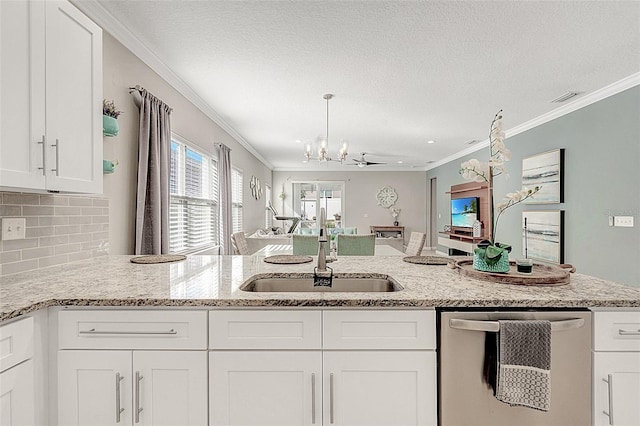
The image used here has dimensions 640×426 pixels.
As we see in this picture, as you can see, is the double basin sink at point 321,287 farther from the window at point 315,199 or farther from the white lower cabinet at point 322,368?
the window at point 315,199

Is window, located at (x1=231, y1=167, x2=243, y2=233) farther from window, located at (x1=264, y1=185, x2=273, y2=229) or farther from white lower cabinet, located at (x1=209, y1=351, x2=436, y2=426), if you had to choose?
white lower cabinet, located at (x1=209, y1=351, x2=436, y2=426)

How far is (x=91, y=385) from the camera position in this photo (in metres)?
1.21

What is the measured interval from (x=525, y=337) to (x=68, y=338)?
66.5 inches

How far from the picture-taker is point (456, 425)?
3.97 ft

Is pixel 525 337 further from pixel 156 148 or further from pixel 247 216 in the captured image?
pixel 247 216

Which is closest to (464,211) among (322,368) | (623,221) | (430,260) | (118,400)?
(623,221)

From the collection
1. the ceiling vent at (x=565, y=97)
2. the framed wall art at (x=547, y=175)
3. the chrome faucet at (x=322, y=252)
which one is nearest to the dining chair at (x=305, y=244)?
the chrome faucet at (x=322, y=252)

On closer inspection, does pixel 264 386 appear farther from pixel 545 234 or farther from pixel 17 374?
pixel 545 234

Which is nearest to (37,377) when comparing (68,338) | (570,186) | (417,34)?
(68,338)

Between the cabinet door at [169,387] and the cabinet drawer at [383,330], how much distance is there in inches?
19.6

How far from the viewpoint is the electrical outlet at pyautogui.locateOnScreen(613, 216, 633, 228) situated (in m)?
3.16

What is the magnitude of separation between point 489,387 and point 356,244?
225 cm

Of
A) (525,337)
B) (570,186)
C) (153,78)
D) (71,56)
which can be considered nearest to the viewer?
(525,337)

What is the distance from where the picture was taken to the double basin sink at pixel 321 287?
169cm
